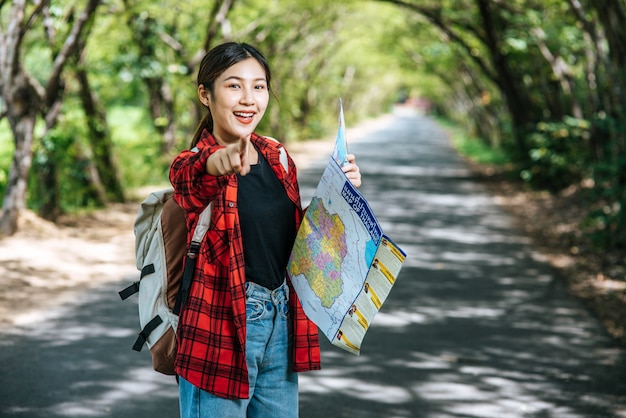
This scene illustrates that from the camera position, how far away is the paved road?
4629 millimetres

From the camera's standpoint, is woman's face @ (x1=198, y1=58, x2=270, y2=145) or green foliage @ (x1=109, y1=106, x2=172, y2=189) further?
green foliage @ (x1=109, y1=106, x2=172, y2=189)

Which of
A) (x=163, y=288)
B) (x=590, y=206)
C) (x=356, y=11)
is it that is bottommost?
(x=163, y=288)

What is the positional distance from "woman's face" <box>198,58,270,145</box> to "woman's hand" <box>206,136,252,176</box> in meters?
0.28

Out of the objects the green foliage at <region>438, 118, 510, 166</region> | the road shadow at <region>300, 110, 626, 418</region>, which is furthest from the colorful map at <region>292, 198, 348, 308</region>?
the green foliage at <region>438, 118, 510, 166</region>

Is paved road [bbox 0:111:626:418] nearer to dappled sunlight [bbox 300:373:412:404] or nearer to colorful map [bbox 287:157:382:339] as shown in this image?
dappled sunlight [bbox 300:373:412:404]

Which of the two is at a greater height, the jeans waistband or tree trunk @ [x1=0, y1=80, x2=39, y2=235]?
tree trunk @ [x1=0, y1=80, x2=39, y2=235]

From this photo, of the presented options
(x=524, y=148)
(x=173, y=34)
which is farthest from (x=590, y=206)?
(x=173, y=34)

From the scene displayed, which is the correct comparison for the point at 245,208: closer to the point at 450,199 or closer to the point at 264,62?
the point at 264,62

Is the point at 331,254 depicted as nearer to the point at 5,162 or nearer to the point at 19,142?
the point at 19,142

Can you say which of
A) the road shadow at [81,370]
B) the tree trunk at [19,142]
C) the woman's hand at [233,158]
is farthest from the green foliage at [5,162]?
the woman's hand at [233,158]

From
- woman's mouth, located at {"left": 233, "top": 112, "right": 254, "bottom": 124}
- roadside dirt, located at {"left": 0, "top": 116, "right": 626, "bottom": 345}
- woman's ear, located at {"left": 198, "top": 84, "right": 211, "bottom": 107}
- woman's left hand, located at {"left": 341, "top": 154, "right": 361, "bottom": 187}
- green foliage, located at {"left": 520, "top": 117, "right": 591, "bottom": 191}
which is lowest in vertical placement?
woman's left hand, located at {"left": 341, "top": 154, "right": 361, "bottom": 187}

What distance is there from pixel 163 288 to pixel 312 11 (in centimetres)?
2232

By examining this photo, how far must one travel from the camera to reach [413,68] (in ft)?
119

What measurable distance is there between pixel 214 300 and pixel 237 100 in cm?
61
